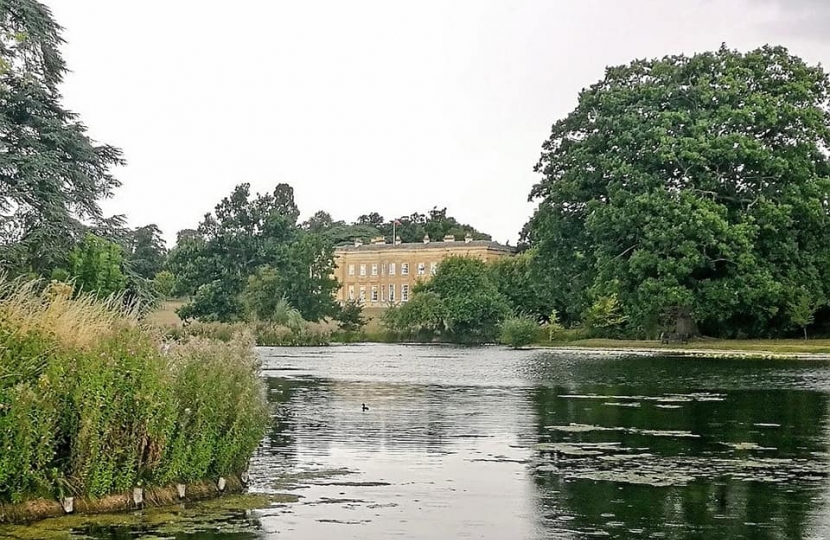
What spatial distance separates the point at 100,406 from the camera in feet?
31.2

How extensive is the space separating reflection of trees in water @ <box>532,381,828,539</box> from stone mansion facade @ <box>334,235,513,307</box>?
4035 inches

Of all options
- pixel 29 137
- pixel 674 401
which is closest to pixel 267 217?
pixel 29 137

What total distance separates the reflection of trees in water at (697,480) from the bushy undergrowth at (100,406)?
3.45 m

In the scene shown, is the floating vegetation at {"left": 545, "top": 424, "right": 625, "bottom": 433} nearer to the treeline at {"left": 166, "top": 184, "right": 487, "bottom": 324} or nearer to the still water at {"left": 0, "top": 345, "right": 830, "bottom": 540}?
the still water at {"left": 0, "top": 345, "right": 830, "bottom": 540}

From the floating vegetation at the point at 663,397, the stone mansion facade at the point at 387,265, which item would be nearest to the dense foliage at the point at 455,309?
the stone mansion facade at the point at 387,265

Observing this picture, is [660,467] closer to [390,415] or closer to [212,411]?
[212,411]

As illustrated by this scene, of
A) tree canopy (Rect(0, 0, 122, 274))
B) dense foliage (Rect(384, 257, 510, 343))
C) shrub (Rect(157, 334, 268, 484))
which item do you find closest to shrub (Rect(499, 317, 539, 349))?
dense foliage (Rect(384, 257, 510, 343))

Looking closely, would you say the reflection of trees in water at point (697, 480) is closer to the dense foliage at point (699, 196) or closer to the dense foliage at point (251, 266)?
the dense foliage at point (699, 196)

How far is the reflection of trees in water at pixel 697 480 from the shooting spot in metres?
9.83

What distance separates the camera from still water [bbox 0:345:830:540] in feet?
31.4

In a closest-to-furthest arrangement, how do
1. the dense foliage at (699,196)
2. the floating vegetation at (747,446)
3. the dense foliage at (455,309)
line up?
the floating vegetation at (747,446) < the dense foliage at (699,196) < the dense foliage at (455,309)

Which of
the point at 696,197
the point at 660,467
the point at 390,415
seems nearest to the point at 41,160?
the point at 390,415

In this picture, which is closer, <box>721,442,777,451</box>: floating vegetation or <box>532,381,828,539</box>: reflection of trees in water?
<box>532,381,828,539</box>: reflection of trees in water

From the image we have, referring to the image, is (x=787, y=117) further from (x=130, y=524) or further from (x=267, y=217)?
(x=267, y=217)
